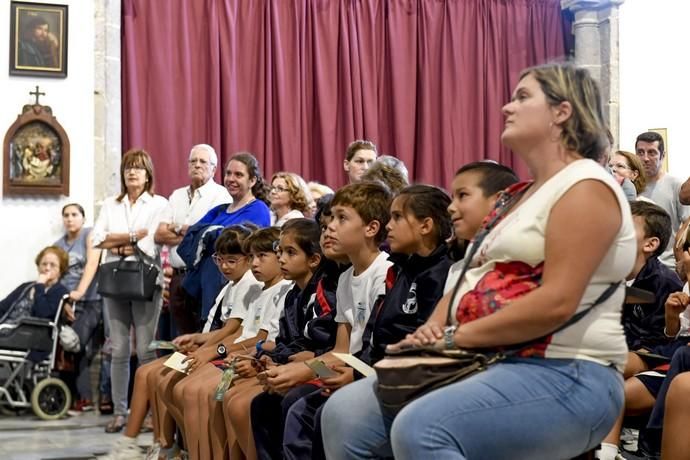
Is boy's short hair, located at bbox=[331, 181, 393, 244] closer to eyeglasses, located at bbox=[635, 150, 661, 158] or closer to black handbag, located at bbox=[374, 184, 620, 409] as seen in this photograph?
black handbag, located at bbox=[374, 184, 620, 409]

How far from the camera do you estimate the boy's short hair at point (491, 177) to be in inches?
110

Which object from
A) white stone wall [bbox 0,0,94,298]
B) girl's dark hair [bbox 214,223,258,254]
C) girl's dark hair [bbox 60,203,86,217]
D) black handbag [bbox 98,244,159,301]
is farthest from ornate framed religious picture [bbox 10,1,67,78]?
girl's dark hair [bbox 214,223,258,254]

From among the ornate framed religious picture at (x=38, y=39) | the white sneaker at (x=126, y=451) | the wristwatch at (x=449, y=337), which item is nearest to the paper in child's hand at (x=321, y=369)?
the wristwatch at (x=449, y=337)

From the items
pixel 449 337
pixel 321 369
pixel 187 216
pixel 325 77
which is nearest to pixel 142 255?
pixel 187 216

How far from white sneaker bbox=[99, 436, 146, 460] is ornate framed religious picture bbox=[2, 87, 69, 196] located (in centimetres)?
263

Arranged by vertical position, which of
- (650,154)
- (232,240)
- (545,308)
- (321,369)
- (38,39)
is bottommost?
(321,369)

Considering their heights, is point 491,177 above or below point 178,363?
above

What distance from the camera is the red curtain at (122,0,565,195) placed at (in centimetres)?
776

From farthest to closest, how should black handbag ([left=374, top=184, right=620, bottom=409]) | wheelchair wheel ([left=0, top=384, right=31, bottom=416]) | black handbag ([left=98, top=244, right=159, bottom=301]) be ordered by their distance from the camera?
wheelchair wheel ([left=0, top=384, right=31, bottom=416]), black handbag ([left=98, top=244, right=159, bottom=301]), black handbag ([left=374, top=184, right=620, bottom=409])

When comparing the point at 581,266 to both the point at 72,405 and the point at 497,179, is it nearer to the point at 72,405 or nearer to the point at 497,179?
the point at 497,179

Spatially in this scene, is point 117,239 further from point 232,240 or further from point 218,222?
point 232,240

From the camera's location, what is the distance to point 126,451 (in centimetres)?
507

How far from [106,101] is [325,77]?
5.57 ft

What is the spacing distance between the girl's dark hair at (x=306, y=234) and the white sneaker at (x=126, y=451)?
151cm
